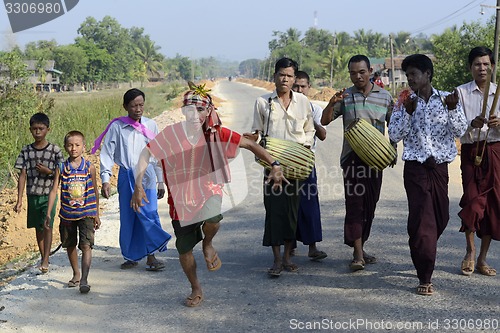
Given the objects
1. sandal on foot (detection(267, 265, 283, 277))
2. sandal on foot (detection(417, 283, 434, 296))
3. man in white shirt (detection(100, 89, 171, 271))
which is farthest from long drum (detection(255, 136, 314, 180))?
sandal on foot (detection(417, 283, 434, 296))

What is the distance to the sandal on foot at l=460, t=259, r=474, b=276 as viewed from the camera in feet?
18.1

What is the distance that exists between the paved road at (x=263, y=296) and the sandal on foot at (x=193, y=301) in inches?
2.0

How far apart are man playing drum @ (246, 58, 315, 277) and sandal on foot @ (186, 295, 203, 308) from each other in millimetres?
994

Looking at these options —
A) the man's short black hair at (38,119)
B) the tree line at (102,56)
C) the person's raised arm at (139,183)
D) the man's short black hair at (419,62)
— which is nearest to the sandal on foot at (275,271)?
the person's raised arm at (139,183)

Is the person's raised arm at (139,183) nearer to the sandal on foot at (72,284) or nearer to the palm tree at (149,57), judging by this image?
the sandal on foot at (72,284)

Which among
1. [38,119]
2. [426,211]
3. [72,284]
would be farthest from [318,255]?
[38,119]

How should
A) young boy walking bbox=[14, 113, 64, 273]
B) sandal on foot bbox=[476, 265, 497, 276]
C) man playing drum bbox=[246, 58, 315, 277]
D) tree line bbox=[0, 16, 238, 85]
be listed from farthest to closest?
tree line bbox=[0, 16, 238, 85], young boy walking bbox=[14, 113, 64, 273], man playing drum bbox=[246, 58, 315, 277], sandal on foot bbox=[476, 265, 497, 276]

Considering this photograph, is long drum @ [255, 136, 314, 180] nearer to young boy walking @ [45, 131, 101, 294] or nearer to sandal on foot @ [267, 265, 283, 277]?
sandal on foot @ [267, 265, 283, 277]

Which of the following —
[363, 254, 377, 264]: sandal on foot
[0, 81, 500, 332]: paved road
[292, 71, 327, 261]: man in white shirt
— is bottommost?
[0, 81, 500, 332]: paved road

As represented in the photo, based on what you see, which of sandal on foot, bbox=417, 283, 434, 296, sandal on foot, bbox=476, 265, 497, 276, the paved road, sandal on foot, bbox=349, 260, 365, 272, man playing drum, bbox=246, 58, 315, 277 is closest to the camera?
the paved road

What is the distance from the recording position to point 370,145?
5.50 metres

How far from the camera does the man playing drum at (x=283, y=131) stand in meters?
5.82

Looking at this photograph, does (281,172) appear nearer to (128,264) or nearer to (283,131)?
(283,131)

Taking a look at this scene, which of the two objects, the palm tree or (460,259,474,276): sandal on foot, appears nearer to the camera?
(460,259,474,276): sandal on foot
